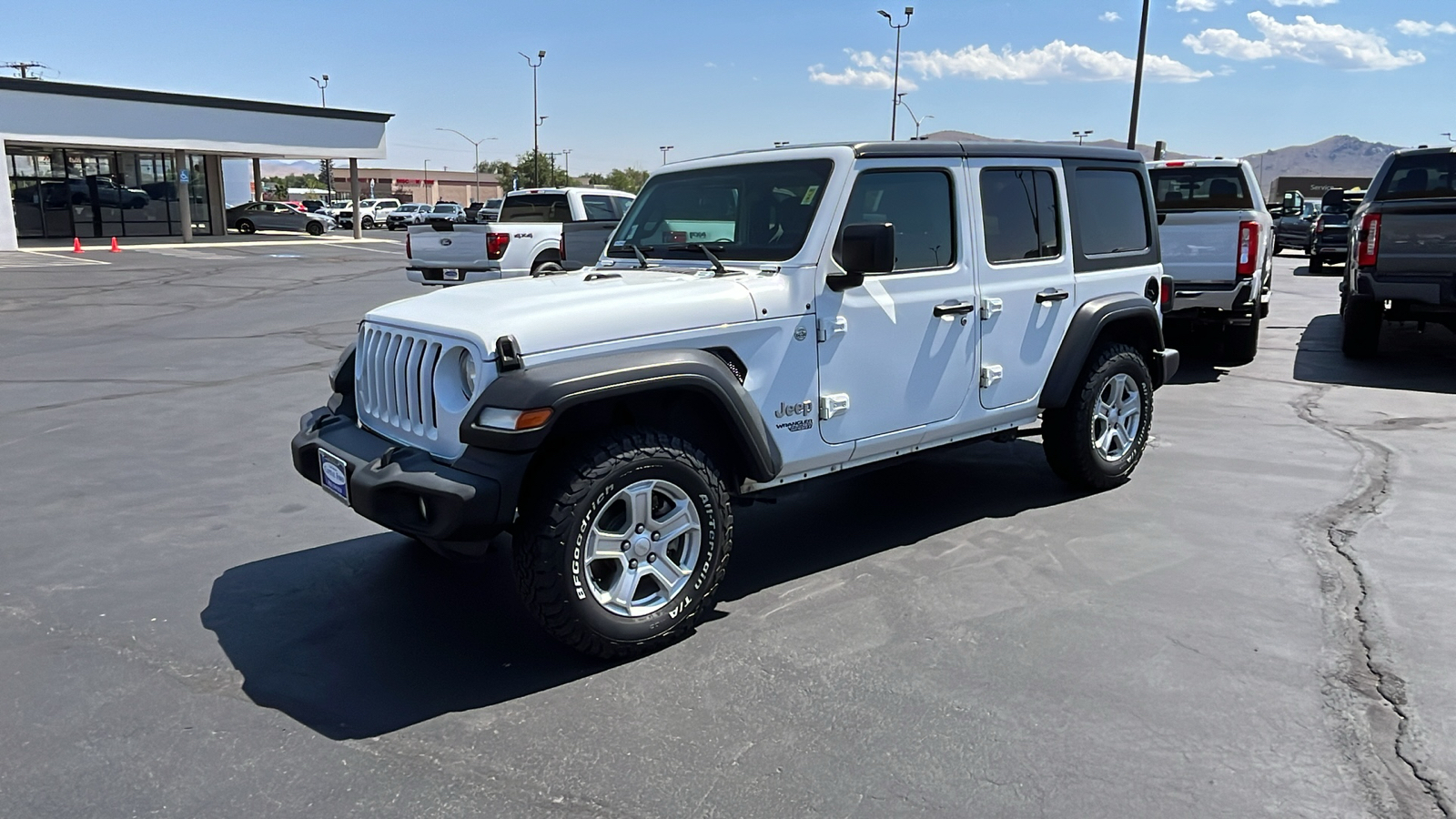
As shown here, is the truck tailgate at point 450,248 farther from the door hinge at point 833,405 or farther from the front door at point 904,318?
the door hinge at point 833,405

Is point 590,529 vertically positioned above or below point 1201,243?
below

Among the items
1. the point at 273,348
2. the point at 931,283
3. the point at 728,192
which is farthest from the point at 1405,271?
the point at 273,348

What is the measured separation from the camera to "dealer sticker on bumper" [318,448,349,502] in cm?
397

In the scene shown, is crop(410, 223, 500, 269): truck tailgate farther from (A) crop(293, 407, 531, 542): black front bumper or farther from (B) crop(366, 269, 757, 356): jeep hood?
(A) crop(293, 407, 531, 542): black front bumper

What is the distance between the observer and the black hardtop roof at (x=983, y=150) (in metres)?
4.77

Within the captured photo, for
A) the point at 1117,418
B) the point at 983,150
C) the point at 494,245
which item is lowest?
the point at 1117,418

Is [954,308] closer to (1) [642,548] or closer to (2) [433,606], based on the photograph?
(1) [642,548]

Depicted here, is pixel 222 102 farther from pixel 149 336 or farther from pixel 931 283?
pixel 931 283

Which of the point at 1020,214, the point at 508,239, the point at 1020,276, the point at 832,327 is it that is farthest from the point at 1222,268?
the point at 508,239

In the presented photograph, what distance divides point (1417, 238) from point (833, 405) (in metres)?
7.45

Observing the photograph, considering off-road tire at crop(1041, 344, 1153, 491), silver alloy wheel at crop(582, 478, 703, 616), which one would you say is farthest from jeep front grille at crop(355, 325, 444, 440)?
off-road tire at crop(1041, 344, 1153, 491)

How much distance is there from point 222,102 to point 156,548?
34.7 meters

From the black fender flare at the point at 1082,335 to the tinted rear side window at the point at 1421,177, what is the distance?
710 centimetres

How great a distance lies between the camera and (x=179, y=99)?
33781mm
